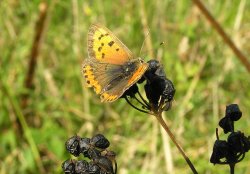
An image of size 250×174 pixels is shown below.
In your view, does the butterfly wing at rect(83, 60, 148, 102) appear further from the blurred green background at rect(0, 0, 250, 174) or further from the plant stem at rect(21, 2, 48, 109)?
the plant stem at rect(21, 2, 48, 109)

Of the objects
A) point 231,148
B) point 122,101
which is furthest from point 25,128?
point 231,148

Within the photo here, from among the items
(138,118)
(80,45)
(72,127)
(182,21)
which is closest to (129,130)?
(138,118)

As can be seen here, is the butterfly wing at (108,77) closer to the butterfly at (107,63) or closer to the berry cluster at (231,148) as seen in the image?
the butterfly at (107,63)

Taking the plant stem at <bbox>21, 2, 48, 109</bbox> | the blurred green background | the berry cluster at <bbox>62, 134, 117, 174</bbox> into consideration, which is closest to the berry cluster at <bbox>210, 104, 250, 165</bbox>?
the berry cluster at <bbox>62, 134, 117, 174</bbox>

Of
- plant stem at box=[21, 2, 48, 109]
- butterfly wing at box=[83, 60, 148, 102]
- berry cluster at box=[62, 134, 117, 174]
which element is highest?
plant stem at box=[21, 2, 48, 109]

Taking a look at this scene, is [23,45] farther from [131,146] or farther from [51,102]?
[131,146]

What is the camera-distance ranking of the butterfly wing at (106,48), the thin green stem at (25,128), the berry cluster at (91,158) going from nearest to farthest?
the berry cluster at (91,158) < the butterfly wing at (106,48) < the thin green stem at (25,128)

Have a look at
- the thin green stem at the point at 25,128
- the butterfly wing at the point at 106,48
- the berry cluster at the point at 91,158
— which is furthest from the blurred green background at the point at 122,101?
the berry cluster at the point at 91,158

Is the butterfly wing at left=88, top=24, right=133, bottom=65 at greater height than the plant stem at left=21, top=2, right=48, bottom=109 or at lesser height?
lesser
